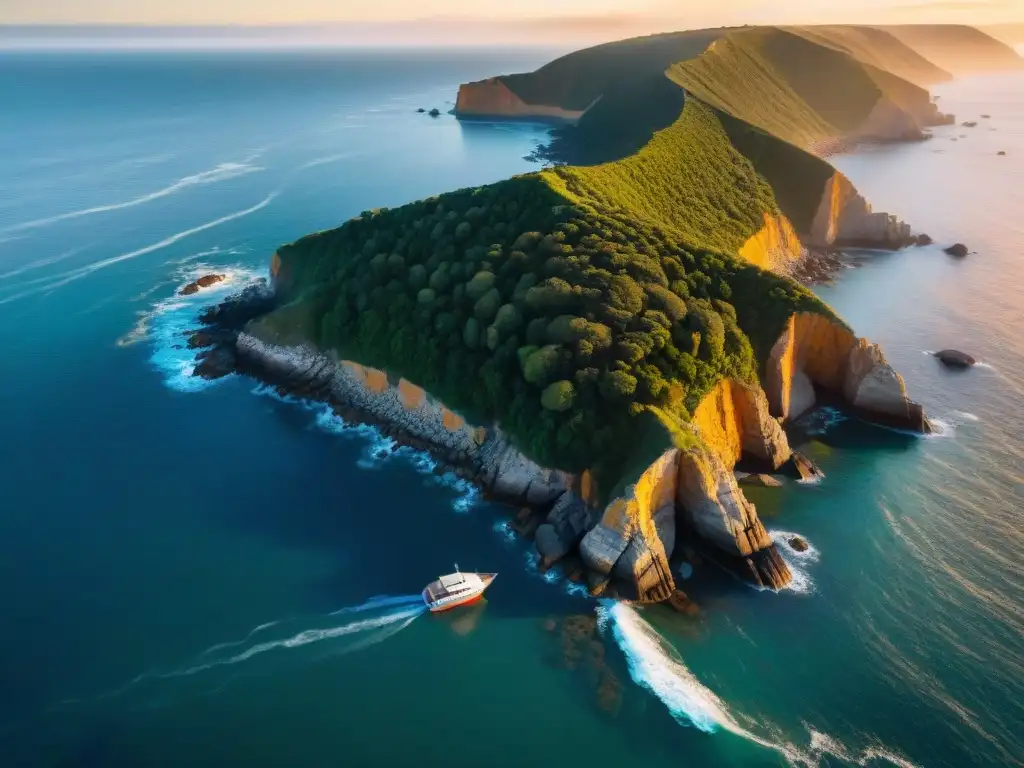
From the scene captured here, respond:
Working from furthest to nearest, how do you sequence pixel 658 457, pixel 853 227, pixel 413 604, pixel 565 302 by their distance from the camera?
pixel 853 227 < pixel 565 302 < pixel 658 457 < pixel 413 604

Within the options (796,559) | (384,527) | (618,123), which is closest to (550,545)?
(384,527)

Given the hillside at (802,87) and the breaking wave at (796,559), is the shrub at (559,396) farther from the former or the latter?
the hillside at (802,87)

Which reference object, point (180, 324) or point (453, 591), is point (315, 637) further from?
point (180, 324)

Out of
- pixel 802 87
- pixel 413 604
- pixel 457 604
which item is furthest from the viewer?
pixel 802 87

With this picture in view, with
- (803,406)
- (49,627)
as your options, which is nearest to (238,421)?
(49,627)

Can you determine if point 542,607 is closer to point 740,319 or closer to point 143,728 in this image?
point 143,728

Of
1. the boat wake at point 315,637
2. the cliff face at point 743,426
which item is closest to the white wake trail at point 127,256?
the boat wake at point 315,637

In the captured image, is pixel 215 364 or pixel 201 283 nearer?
pixel 215 364
